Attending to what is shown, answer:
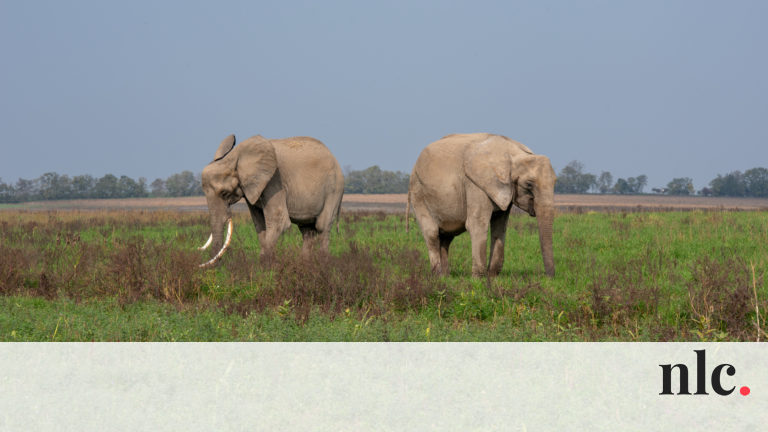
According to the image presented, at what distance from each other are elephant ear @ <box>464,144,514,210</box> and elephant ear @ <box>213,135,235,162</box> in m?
4.12

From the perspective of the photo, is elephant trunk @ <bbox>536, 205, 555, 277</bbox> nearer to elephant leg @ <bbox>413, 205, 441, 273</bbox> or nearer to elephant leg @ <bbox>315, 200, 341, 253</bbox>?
elephant leg @ <bbox>413, 205, 441, 273</bbox>

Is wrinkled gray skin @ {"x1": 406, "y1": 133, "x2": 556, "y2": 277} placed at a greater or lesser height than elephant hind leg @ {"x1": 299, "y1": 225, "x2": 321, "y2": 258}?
greater

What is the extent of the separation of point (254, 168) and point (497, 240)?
161 inches

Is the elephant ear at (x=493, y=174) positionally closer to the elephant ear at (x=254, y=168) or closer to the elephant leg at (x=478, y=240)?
the elephant leg at (x=478, y=240)

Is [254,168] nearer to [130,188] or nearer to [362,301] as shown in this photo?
[362,301]

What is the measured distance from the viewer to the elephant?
11.4 meters

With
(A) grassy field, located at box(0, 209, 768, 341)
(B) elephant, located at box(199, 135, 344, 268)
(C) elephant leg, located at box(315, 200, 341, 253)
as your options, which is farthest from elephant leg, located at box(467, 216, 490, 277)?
(C) elephant leg, located at box(315, 200, 341, 253)

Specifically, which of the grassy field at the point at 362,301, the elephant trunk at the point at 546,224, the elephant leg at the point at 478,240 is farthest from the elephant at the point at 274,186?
the elephant trunk at the point at 546,224

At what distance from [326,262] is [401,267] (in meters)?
2.35

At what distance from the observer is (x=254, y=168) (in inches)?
446

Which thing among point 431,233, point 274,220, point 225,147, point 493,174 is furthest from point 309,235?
point 493,174

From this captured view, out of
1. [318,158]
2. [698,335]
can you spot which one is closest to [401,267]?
[318,158]

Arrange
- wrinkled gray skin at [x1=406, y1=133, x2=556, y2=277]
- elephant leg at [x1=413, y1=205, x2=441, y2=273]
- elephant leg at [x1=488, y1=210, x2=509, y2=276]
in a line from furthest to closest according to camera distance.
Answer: elephant leg at [x1=413, y1=205, x2=441, y2=273] → elephant leg at [x1=488, y1=210, x2=509, y2=276] → wrinkled gray skin at [x1=406, y1=133, x2=556, y2=277]

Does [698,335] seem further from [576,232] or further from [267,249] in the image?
[576,232]
